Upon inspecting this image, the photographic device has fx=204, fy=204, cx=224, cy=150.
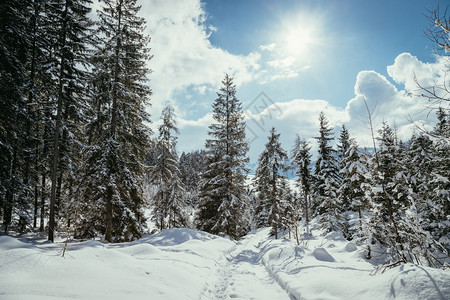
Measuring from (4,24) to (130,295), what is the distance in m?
17.8

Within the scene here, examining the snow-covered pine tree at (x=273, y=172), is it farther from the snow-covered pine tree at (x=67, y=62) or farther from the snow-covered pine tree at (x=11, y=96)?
the snow-covered pine tree at (x=11, y=96)

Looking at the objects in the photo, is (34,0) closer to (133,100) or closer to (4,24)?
(4,24)

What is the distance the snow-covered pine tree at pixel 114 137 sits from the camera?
12.4 metres

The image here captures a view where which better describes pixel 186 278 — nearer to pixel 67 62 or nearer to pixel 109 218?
pixel 109 218

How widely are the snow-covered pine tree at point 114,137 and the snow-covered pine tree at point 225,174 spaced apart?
697 centimetres

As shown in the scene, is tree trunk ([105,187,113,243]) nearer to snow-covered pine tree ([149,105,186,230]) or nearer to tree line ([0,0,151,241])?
tree line ([0,0,151,241])

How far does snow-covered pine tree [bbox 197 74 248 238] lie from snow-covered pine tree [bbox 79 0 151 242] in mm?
6974

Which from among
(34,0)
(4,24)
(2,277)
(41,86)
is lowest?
(2,277)

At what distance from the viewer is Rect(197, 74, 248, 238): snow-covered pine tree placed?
18.5 m

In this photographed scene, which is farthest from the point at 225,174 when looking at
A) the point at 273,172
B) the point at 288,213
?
the point at 288,213

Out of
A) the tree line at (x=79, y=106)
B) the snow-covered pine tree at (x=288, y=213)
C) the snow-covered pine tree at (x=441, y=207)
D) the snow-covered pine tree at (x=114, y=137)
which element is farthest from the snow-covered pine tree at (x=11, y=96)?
the snow-covered pine tree at (x=441, y=207)

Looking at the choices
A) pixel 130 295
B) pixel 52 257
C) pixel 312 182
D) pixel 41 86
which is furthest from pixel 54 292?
pixel 312 182

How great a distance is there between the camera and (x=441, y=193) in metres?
14.0

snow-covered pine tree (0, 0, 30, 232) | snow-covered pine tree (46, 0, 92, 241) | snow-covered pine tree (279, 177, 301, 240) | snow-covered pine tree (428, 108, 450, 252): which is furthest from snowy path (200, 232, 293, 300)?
snow-covered pine tree (428, 108, 450, 252)
